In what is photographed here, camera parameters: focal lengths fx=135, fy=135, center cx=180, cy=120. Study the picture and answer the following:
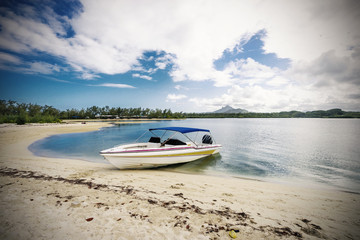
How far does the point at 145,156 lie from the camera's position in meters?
8.39

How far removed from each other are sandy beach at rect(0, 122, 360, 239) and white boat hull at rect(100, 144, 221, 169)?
5.25 ft

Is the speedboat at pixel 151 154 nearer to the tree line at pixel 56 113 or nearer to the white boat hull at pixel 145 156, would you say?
the white boat hull at pixel 145 156

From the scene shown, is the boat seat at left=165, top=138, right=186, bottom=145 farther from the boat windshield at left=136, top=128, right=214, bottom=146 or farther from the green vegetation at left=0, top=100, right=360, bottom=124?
the green vegetation at left=0, top=100, right=360, bottom=124

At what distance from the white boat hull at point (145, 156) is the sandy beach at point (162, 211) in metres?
1.60

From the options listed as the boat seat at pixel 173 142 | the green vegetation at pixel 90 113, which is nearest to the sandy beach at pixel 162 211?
the boat seat at pixel 173 142

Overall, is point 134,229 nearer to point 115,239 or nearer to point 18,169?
point 115,239

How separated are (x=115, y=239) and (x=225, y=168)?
9.06 metres

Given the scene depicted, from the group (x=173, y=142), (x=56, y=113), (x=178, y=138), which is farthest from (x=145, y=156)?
(x=56, y=113)

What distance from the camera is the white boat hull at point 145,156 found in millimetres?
7848

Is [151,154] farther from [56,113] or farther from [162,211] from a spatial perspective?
[56,113]

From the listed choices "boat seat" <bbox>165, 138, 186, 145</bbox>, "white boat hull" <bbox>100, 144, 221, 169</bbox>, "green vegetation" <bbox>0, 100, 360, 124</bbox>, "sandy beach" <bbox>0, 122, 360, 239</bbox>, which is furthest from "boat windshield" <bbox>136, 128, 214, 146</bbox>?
"green vegetation" <bbox>0, 100, 360, 124</bbox>

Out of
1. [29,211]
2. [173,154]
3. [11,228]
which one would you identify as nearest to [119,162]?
[173,154]

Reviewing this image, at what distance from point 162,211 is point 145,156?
4536 millimetres

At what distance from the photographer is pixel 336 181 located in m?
8.48
